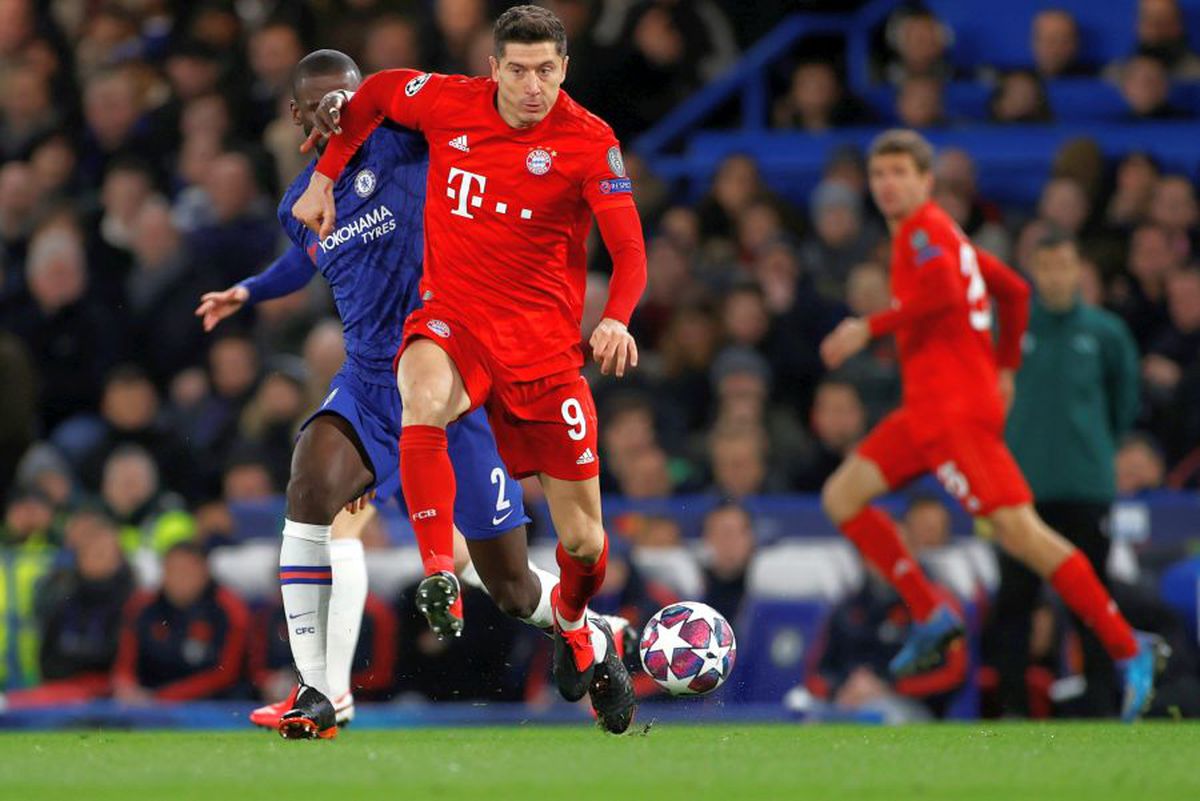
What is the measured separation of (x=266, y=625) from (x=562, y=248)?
164 inches

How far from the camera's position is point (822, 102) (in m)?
14.7

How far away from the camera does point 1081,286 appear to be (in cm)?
1203

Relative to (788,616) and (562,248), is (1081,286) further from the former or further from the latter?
(562,248)

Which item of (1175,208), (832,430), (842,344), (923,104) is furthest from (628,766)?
(923,104)

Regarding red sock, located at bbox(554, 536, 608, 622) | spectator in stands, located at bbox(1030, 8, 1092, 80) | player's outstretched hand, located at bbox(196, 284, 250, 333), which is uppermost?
spectator in stands, located at bbox(1030, 8, 1092, 80)

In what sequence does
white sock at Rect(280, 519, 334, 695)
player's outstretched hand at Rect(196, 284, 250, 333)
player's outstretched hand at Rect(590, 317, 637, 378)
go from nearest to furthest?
player's outstretched hand at Rect(590, 317, 637, 378)
white sock at Rect(280, 519, 334, 695)
player's outstretched hand at Rect(196, 284, 250, 333)

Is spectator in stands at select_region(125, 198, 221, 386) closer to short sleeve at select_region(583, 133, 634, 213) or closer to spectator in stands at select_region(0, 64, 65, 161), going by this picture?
spectator in stands at select_region(0, 64, 65, 161)

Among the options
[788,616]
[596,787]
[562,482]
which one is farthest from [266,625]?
[596,787]

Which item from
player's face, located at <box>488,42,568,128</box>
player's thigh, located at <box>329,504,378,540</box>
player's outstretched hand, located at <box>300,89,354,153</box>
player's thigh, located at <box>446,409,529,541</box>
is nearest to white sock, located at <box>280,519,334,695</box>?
player's thigh, located at <box>446,409,529,541</box>

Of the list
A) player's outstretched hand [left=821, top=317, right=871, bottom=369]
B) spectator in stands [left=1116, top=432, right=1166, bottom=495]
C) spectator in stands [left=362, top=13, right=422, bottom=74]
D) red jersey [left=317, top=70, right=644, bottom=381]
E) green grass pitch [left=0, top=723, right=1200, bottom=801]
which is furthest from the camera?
spectator in stands [left=362, top=13, right=422, bottom=74]

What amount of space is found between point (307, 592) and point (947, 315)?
3.37m

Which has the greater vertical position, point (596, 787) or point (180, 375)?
point (180, 375)

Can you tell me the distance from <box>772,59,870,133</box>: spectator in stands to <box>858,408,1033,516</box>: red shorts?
5201mm

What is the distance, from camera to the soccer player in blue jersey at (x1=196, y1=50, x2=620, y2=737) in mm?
7703
